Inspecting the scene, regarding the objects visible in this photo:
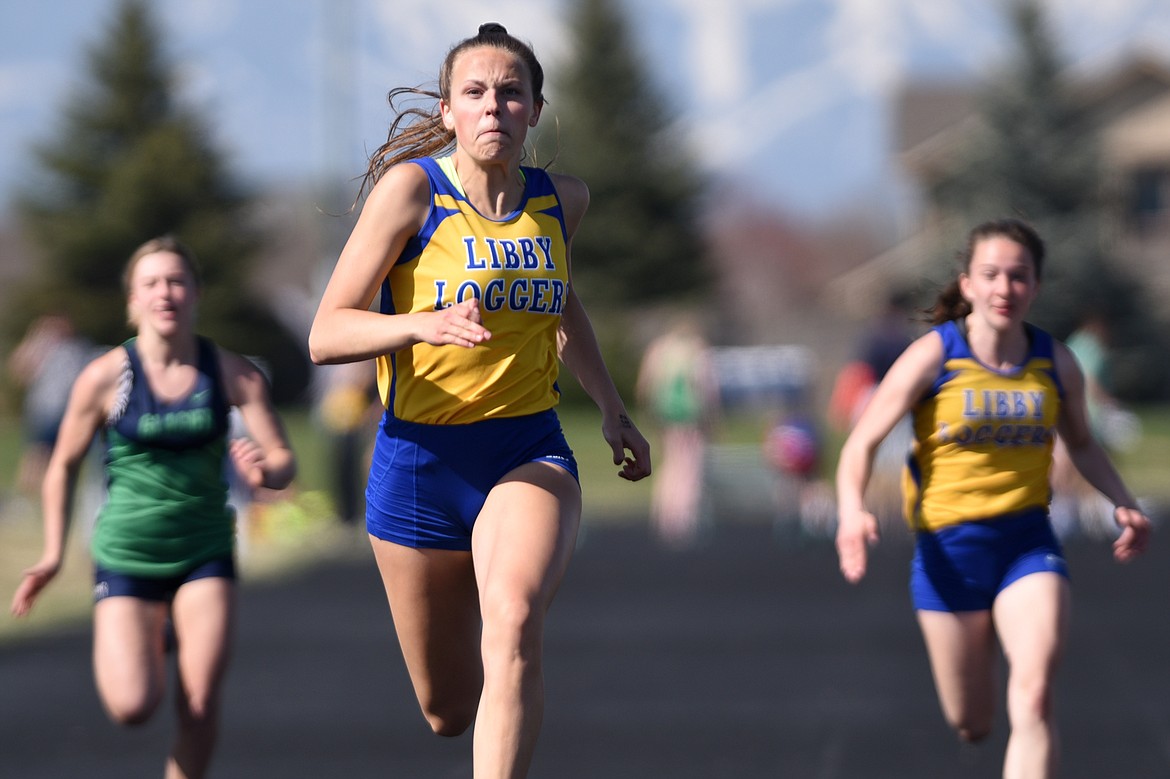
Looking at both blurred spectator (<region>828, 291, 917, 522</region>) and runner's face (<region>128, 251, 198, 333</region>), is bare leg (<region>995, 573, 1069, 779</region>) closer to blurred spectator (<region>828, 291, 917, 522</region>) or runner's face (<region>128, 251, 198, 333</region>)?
runner's face (<region>128, 251, 198, 333</region>)

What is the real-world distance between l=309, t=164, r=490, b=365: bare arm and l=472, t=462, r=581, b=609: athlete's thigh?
21.3 inches

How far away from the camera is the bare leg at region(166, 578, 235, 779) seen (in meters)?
6.00

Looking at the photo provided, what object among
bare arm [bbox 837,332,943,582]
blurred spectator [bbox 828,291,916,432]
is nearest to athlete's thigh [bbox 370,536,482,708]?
bare arm [bbox 837,332,943,582]

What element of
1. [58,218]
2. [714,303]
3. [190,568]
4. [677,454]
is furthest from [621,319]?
[190,568]

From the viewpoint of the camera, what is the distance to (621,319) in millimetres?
49375

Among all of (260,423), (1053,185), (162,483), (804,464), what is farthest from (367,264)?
(1053,185)

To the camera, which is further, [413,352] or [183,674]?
[183,674]

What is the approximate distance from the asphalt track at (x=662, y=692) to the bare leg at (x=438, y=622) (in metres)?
1.95

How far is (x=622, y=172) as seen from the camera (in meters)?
60.2

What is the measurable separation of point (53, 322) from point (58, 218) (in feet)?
125

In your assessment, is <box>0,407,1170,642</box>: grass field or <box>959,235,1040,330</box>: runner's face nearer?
<box>959,235,1040,330</box>: runner's face

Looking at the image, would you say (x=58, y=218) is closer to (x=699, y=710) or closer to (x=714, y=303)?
(x=714, y=303)

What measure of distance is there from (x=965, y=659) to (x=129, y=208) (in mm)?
49915

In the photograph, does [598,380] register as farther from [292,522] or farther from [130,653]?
[292,522]
